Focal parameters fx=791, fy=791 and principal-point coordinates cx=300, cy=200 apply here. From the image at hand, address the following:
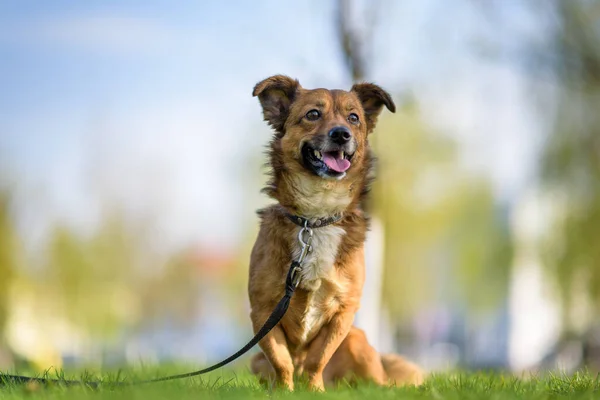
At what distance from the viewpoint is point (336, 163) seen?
5.80 meters

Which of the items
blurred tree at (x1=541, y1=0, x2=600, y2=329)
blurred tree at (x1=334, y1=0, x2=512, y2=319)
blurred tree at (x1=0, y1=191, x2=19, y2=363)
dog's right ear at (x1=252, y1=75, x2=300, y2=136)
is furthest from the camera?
blurred tree at (x1=0, y1=191, x2=19, y2=363)

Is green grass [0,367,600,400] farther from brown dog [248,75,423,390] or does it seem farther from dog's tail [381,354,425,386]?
dog's tail [381,354,425,386]

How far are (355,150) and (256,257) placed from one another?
1.07 meters

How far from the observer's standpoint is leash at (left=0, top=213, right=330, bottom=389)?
5141 mm

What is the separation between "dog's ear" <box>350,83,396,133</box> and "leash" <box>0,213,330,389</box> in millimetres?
977

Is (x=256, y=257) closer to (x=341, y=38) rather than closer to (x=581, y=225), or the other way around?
(x=341, y=38)

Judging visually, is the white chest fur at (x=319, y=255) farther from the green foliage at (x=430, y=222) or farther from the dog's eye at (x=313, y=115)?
the green foliage at (x=430, y=222)

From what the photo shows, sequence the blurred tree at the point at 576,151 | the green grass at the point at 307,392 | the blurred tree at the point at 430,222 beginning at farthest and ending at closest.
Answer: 1. the blurred tree at the point at 430,222
2. the blurred tree at the point at 576,151
3. the green grass at the point at 307,392

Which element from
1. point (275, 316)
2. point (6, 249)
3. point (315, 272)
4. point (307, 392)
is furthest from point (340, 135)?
point (6, 249)

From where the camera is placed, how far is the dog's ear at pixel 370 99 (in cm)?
627

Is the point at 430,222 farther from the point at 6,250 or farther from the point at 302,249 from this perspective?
the point at 302,249

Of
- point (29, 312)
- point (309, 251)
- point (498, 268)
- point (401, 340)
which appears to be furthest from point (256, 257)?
point (401, 340)

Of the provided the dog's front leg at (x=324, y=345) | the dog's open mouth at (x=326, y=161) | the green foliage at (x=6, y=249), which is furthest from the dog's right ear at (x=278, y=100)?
the green foliage at (x=6, y=249)

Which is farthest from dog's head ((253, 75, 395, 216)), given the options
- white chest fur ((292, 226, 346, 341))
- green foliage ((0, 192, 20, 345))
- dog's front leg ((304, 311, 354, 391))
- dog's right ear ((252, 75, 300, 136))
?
green foliage ((0, 192, 20, 345))
